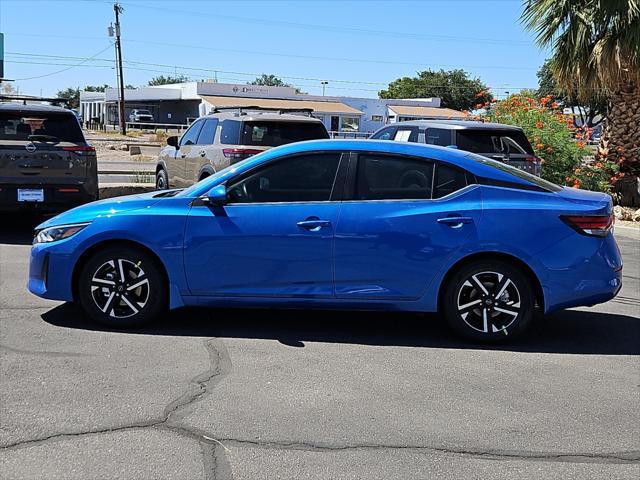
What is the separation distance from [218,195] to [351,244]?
3.81 feet

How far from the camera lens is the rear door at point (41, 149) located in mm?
10273

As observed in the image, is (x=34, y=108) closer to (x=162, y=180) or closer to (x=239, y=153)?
(x=239, y=153)

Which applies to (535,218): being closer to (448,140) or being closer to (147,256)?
(147,256)

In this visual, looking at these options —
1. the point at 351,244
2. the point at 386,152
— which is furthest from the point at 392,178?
the point at 351,244

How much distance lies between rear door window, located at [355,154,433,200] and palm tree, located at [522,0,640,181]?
11.3 metres

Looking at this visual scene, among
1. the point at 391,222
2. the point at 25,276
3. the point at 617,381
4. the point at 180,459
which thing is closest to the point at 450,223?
the point at 391,222

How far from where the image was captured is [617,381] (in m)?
5.44

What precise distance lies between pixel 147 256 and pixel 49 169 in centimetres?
495

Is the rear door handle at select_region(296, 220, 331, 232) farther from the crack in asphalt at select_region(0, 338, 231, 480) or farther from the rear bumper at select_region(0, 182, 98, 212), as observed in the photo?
the rear bumper at select_region(0, 182, 98, 212)

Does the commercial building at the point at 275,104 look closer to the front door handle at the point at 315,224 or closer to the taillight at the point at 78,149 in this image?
the taillight at the point at 78,149

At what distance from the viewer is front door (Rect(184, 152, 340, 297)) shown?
609 centimetres

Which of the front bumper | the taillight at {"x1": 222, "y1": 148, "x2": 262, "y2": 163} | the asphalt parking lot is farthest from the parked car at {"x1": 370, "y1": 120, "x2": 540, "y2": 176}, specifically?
the front bumper

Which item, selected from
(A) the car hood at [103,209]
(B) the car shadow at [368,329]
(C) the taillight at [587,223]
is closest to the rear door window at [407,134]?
(B) the car shadow at [368,329]

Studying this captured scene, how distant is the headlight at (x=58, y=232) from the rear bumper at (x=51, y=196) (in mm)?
4268
